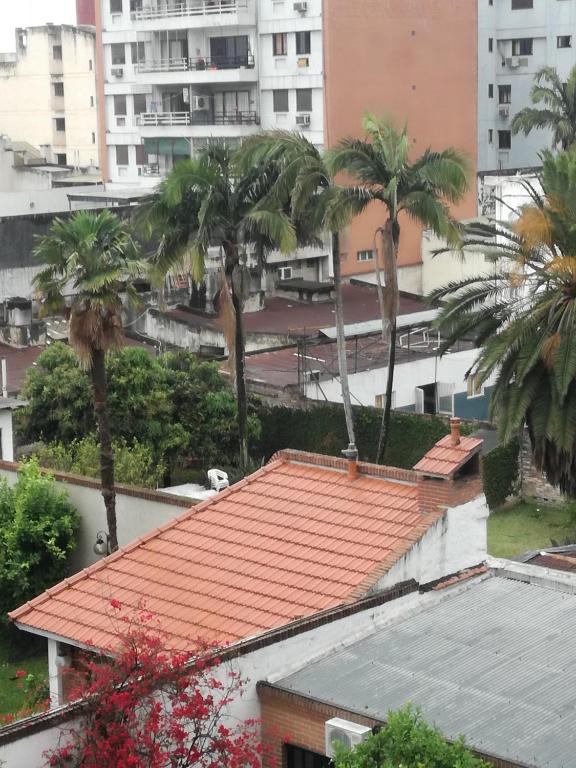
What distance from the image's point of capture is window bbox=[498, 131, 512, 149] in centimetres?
7684

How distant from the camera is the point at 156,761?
47.1 ft

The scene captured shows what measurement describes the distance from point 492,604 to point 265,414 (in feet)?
74.2

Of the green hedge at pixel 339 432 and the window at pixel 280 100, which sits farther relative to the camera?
the window at pixel 280 100

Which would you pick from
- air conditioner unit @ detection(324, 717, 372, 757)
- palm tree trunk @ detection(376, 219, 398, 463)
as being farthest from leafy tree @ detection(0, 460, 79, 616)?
air conditioner unit @ detection(324, 717, 372, 757)

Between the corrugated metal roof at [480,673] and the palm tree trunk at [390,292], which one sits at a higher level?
the palm tree trunk at [390,292]

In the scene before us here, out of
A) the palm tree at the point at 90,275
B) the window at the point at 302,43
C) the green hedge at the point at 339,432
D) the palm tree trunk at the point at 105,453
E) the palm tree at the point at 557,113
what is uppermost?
the window at the point at 302,43

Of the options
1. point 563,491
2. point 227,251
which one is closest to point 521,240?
point 563,491

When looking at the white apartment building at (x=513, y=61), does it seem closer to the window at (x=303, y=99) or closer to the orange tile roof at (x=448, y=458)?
the window at (x=303, y=99)

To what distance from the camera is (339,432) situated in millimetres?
39750

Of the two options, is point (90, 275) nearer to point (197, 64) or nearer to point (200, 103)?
point (197, 64)

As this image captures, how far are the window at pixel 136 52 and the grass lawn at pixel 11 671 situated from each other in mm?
43424

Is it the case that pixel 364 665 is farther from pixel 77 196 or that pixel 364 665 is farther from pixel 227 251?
pixel 77 196

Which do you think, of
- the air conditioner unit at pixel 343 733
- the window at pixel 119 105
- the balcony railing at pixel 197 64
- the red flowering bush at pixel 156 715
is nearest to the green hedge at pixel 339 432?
the red flowering bush at pixel 156 715

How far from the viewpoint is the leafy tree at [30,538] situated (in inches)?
1097
